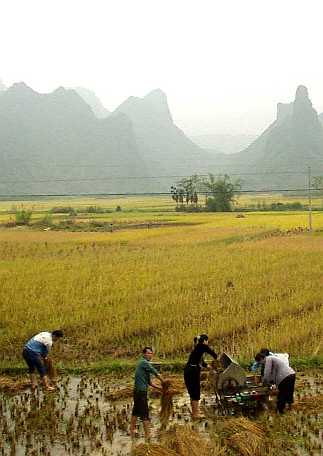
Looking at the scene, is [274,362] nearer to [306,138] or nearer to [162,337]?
[162,337]

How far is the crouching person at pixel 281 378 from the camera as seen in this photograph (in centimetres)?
662

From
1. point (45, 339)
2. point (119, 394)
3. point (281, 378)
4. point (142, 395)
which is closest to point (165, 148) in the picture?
point (45, 339)

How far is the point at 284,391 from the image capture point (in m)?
6.68

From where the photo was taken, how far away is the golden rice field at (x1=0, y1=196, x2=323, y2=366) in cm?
993

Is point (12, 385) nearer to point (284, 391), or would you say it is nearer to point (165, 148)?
point (284, 391)

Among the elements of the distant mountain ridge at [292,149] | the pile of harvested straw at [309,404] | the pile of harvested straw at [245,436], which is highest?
the distant mountain ridge at [292,149]

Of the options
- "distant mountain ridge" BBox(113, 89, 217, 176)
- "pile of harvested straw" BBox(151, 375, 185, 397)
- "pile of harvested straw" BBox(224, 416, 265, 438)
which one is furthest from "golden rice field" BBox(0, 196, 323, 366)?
"distant mountain ridge" BBox(113, 89, 217, 176)

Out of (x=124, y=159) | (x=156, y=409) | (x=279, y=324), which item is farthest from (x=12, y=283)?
(x=124, y=159)

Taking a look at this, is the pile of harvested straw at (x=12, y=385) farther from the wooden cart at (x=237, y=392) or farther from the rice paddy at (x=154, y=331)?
the wooden cart at (x=237, y=392)

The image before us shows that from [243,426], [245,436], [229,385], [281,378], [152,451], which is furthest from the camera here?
[229,385]

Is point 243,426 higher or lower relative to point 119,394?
higher

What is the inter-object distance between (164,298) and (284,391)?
6.63m

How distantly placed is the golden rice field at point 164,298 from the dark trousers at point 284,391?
2292mm

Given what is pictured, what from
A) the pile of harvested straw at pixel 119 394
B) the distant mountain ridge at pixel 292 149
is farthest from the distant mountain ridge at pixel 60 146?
the pile of harvested straw at pixel 119 394
